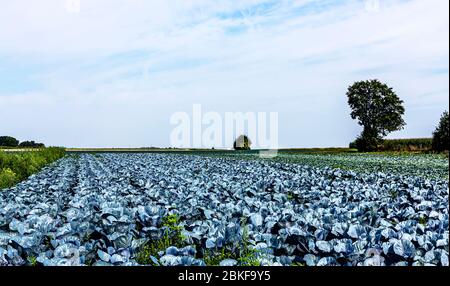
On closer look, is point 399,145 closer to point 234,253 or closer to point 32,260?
point 234,253

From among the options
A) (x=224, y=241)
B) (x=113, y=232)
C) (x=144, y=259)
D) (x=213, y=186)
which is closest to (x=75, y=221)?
(x=113, y=232)

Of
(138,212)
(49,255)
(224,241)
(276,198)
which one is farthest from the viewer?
(276,198)

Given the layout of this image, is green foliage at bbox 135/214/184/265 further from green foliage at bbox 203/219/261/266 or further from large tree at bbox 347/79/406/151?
large tree at bbox 347/79/406/151

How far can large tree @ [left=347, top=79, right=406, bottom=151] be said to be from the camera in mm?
51000

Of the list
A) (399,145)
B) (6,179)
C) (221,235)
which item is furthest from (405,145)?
(221,235)

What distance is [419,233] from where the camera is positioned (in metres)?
5.09

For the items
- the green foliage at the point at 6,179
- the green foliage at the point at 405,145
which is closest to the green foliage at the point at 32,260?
the green foliage at the point at 6,179

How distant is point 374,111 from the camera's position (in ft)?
178

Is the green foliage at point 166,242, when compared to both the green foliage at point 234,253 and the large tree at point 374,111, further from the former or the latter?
the large tree at point 374,111

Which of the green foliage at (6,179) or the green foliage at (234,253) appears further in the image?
the green foliage at (6,179)

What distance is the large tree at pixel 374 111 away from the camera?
51.0m
